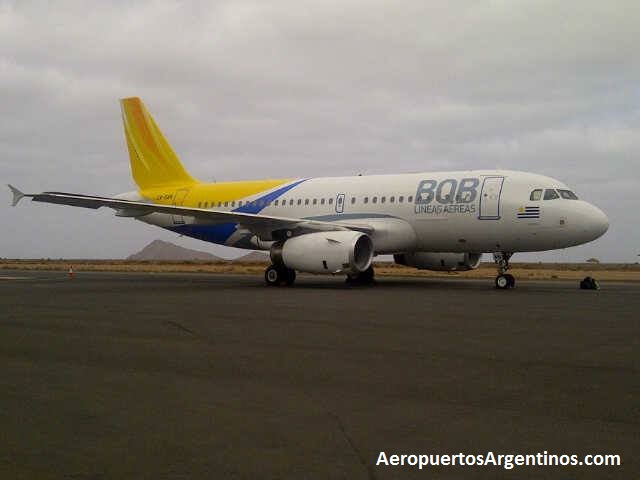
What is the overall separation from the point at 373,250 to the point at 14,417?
17207 millimetres

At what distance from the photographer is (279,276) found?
21.8 metres

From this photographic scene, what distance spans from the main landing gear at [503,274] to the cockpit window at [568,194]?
8.08 ft

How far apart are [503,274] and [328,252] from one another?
17.9ft

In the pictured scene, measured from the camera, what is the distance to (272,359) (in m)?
7.21

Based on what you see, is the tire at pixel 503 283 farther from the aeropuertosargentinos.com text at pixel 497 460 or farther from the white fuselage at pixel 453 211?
the aeropuertosargentinos.com text at pixel 497 460

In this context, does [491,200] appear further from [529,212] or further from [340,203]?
[340,203]

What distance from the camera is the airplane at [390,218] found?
768 inches

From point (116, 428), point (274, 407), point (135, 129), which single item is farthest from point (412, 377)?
point (135, 129)

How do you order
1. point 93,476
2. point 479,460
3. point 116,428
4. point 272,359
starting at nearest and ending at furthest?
point 93,476
point 479,460
point 116,428
point 272,359

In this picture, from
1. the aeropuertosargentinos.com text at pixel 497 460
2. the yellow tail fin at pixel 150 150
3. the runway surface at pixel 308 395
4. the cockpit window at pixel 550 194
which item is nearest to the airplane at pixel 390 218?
the cockpit window at pixel 550 194

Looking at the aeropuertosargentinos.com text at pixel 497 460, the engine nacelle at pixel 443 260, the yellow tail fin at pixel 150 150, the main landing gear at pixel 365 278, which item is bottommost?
the aeropuertosargentinos.com text at pixel 497 460

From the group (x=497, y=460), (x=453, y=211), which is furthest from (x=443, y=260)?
(x=497, y=460)

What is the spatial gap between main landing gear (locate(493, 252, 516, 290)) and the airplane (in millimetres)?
32

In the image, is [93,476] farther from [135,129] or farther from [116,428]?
[135,129]
